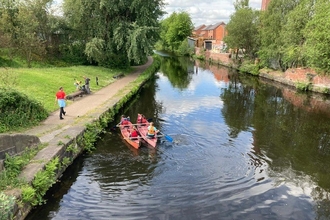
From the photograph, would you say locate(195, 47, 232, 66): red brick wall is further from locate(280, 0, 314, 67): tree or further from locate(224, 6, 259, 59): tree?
locate(280, 0, 314, 67): tree

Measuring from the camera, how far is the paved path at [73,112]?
13.6 metres

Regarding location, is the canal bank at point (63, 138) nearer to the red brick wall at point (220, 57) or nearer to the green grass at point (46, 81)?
the green grass at point (46, 81)

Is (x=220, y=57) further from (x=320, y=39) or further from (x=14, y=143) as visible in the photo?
(x=14, y=143)

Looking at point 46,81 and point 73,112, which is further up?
point 46,81

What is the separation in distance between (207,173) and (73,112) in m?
9.46

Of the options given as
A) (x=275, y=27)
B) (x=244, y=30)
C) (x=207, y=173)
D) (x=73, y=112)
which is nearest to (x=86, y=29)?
(x=73, y=112)

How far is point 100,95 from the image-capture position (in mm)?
22625

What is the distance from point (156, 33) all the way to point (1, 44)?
54.8ft

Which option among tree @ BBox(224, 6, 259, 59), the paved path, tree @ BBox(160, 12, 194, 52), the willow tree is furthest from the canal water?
tree @ BBox(160, 12, 194, 52)

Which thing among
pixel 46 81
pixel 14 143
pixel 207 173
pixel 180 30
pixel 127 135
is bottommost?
pixel 207 173

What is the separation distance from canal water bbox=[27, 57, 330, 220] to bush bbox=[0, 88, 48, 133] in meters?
3.55

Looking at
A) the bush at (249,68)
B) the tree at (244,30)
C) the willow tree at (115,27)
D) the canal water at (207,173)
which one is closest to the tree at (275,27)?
the bush at (249,68)

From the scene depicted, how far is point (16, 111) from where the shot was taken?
13.9m

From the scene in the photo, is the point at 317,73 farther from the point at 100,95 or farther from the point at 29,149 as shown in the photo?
the point at 29,149
